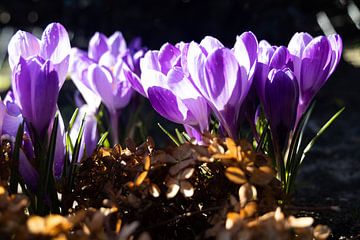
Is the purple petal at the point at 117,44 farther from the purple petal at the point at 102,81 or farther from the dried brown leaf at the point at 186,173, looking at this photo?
the dried brown leaf at the point at 186,173

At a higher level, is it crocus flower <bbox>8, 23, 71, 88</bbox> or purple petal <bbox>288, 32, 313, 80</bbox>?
crocus flower <bbox>8, 23, 71, 88</bbox>

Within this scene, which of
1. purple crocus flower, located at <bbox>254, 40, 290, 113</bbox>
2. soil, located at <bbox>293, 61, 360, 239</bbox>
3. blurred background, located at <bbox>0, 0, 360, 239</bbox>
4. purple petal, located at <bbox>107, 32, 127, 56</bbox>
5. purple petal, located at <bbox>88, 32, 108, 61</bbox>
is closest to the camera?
purple crocus flower, located at <bbox>254, 40, 290, 113</bbox>

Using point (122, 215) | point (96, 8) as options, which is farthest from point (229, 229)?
point (96, 8)

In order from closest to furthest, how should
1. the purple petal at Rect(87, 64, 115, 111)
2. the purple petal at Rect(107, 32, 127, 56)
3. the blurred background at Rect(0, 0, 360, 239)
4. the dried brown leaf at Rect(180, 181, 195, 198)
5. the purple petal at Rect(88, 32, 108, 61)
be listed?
1. the dried brown leaf at Rect(180, 181, 195, 198)
2. the purple petal at Rect(87, 64, 115, 111)
3. the purple petal at Rect(88, 32, 108, 61)
4. the purple petal at Rect(107, 32, 127, 56)
5. the blurred background at Rect(0, 0, 360, 239)

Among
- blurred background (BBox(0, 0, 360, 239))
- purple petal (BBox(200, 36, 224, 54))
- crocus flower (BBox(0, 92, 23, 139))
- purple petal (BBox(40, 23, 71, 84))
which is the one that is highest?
purple petal (BBox(40, 23, 71, 84))

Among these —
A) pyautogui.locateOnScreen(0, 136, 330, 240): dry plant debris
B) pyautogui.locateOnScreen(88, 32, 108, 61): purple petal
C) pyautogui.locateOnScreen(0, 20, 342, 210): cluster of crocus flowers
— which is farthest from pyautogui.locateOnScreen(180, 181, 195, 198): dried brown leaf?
pyautogui.locateOnScreen(88, 32, 108, 61): purple petal

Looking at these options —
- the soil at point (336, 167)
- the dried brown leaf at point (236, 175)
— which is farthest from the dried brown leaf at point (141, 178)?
the soil at point (336, 167)

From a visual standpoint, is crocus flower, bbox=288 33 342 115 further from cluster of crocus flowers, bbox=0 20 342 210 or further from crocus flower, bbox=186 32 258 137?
crocus flower, bbox=186 32 258 137
